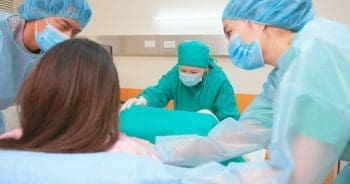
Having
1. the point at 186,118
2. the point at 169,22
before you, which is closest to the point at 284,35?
the point at 186,118

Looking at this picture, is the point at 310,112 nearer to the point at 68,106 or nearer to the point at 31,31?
the point at 68,106

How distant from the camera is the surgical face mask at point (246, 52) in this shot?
103cm

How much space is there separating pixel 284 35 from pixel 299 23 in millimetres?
59

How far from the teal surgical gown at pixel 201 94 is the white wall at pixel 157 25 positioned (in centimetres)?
94

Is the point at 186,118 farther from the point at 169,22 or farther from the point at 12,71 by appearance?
the point at 169,22

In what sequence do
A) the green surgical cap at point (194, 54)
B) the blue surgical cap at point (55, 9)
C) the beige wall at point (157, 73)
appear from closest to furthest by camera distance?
the blue surgical cap at point (55, 9) < the green surgical cap at point (194, 54) < the beige wall at point (157, 73)

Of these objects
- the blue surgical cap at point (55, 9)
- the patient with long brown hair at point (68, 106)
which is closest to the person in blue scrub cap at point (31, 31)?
the blue surgical cap at point (55, 9)

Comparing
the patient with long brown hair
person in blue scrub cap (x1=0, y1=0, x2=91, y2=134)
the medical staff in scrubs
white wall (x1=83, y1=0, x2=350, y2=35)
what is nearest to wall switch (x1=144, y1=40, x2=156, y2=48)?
white wall (x1=83, y1=0, x2=350, y2=35)

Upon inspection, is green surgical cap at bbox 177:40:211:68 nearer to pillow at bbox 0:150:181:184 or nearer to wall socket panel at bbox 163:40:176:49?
wall socket panel at bbox 163:40:176:49

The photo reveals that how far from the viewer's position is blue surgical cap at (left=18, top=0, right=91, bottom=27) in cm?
133

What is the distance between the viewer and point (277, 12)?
1.00 metres

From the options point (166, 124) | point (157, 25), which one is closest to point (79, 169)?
point (166, 124)

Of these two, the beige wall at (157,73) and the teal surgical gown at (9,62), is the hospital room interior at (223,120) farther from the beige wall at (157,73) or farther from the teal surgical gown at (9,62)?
the beige wall at (157,73)

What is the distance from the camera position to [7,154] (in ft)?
2.34
